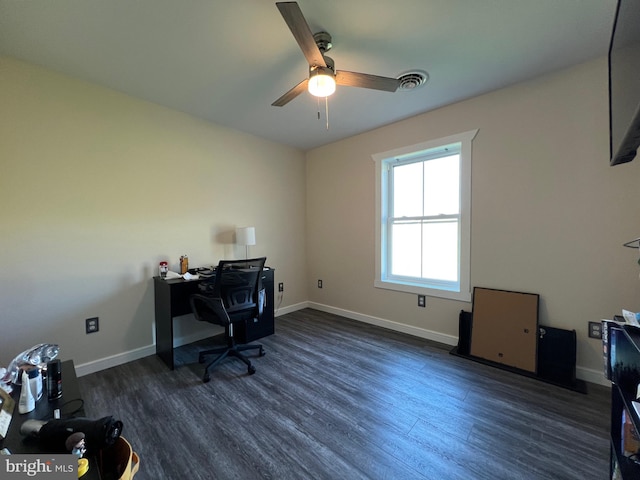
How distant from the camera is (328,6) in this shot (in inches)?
58.9

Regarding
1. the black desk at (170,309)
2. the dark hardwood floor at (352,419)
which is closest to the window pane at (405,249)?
the dark hardwood floor at (352,419)

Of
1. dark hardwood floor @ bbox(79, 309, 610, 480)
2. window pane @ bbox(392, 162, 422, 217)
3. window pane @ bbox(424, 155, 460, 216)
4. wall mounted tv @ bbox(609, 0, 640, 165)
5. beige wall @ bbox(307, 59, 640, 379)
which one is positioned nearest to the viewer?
wall mounted tv @ bbox(609, 0, 640, 165)

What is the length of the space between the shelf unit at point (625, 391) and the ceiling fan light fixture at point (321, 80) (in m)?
1.98

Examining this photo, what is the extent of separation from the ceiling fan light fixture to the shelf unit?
1.98 meters

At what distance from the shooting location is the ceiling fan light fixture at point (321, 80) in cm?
166

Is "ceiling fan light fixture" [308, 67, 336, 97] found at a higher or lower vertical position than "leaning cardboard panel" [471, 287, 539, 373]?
higher

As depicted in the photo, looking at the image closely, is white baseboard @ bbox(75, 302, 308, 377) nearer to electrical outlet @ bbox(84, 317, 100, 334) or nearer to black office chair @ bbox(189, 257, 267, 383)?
electrical outlet @ bbox(84, 317, 100, 334)

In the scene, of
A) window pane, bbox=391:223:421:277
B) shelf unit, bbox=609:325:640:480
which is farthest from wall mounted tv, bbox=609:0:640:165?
window pane, bbox=391:223:421:277

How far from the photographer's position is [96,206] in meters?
2.28

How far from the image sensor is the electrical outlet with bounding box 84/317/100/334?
2.25 meters

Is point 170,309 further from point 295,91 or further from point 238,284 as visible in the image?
point 295,91

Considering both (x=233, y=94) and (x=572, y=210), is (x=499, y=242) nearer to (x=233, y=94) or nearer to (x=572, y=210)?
(x=572, y=210)

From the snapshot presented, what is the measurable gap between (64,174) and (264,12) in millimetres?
2060

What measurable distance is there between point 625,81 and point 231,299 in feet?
8.48
